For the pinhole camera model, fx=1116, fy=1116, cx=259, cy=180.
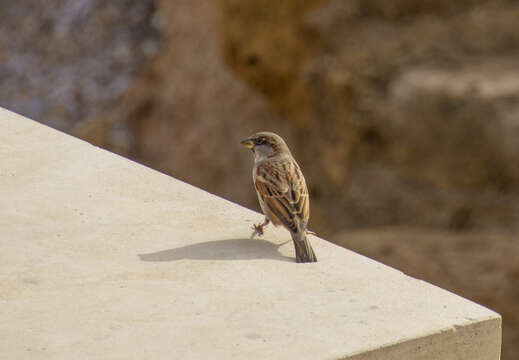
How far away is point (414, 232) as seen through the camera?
48.7 feet

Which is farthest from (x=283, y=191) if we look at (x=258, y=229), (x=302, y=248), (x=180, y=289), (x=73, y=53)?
(x=73, y=53)

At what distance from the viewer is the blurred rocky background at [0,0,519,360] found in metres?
14.7

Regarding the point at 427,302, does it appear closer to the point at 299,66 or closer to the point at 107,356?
the point at 107,356

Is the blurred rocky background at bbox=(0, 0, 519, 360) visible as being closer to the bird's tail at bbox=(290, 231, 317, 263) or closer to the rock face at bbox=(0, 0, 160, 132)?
the rock face at bbox=(0, 0, 160, 132)

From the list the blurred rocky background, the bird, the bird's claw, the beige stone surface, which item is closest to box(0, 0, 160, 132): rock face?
the blurred rocky background

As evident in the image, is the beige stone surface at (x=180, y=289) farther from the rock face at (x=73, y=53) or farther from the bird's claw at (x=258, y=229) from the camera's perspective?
the rock face at (x=73, y=53)

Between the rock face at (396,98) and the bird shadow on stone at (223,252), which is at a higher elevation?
the rock face at (396,98)

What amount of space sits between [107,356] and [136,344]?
12 cm

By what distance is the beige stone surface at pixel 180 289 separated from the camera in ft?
11.2

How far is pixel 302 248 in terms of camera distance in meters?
4.24

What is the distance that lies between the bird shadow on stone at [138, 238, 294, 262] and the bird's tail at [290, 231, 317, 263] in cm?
5

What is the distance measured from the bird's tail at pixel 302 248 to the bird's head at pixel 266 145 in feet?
4.06

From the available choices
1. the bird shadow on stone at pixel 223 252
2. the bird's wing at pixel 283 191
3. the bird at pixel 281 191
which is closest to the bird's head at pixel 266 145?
the bird at pixel 281 191

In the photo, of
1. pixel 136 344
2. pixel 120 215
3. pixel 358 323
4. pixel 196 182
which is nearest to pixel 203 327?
pixel 136 344
